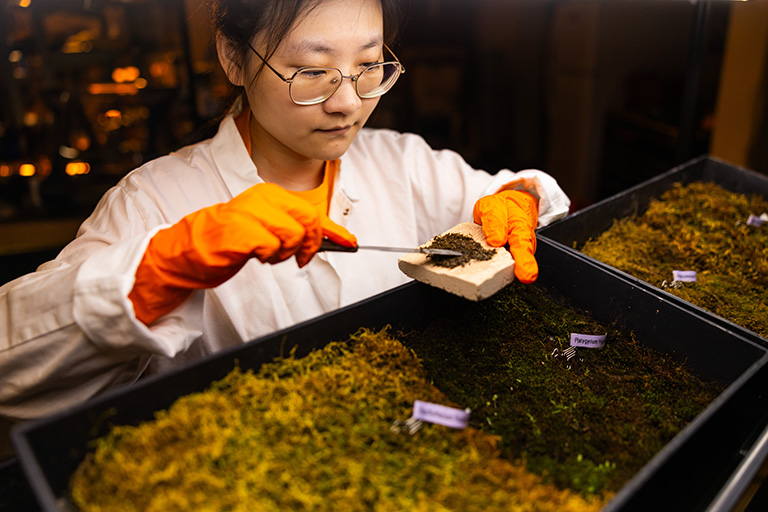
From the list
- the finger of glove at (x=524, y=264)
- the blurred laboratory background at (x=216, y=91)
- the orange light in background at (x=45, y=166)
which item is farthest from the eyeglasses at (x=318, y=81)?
the orange light in background at (x=45, y=166)

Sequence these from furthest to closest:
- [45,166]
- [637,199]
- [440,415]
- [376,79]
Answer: [45,166], [637,199], [376,79], [440,415]

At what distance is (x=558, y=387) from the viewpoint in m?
1.12

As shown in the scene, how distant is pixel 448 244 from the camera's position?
1.30 m

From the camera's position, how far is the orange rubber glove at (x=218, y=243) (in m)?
1.03

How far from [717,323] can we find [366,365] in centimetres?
74

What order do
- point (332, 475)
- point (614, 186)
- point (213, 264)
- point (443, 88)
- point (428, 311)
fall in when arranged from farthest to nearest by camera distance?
point (443, 88)
point (614, 186)
point (428, 311)
point (213, 264)
point (332, 475)

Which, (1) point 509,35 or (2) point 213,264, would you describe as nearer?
(2) point 213,264

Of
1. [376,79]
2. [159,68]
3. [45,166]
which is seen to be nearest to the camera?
[376,79]

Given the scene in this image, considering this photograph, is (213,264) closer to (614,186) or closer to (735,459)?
(735,459)

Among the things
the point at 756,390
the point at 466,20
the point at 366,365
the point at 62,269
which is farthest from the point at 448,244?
the point at 466,20

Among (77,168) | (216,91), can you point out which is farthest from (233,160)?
(77,168)

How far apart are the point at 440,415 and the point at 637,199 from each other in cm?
144

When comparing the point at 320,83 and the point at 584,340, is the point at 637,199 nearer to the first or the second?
the point at 584,340

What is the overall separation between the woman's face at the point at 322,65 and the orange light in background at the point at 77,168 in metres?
2.40
